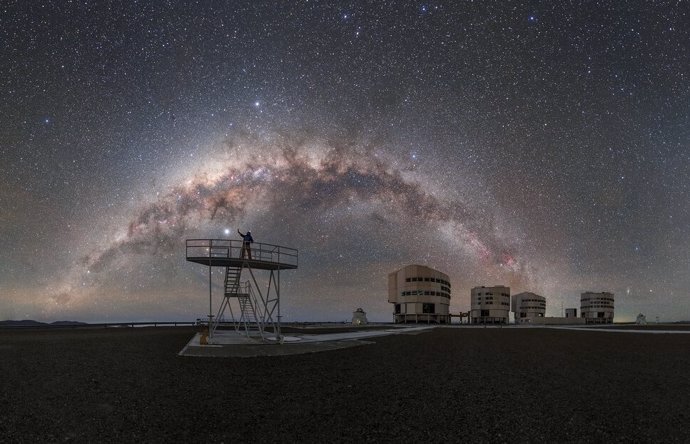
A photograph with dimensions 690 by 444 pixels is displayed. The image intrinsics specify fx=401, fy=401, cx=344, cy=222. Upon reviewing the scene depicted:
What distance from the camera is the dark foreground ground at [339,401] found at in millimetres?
6496

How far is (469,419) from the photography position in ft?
23.8

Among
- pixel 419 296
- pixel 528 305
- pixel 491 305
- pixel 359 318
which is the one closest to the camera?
pixel 359 318

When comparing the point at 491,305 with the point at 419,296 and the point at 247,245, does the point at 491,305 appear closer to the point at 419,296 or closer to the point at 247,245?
the point at 419,296

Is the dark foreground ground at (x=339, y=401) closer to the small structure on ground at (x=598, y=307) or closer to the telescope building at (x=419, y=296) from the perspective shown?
the telescope building at (x=419, y=296)

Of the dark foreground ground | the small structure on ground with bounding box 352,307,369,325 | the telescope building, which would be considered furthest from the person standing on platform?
the telescope building

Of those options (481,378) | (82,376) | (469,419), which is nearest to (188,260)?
(82,376)

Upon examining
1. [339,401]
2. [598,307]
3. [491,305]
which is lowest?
[598,307]

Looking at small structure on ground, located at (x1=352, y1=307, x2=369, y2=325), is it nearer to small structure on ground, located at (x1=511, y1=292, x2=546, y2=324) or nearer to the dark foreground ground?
the dark foreground ground

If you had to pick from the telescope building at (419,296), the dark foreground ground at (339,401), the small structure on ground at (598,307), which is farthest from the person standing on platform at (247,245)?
the small structure on ground at (598,307)

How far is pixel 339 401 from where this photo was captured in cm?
848

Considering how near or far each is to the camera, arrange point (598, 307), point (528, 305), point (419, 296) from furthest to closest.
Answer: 1. point (528, 305)
2. point (598, 307)
3. point (419, 296)

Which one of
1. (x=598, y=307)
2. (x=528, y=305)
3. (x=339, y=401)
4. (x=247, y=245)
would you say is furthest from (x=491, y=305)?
(x=339, y=401)

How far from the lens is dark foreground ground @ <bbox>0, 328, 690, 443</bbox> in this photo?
6496mm

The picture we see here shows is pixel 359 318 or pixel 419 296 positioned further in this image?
pixel 419 296
